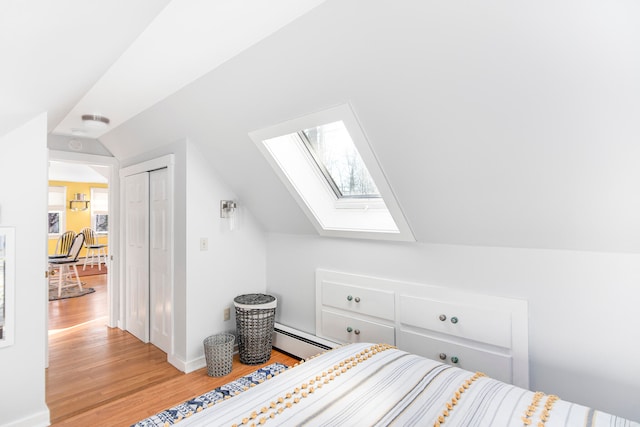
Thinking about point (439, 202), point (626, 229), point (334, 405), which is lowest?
point (334, 405)

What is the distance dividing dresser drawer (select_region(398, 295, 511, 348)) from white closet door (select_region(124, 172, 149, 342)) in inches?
102

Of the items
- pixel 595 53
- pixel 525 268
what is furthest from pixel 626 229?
pixel 595 53

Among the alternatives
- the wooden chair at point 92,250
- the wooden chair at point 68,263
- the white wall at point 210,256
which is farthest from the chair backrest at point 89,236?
the white wall at point 210,256

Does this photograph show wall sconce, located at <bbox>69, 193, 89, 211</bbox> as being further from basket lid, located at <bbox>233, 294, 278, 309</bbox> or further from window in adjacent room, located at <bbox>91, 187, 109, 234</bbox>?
basket lid, located at <bbox>233, 294, 278, 309</bbox>

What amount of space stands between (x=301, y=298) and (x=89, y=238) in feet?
24.2

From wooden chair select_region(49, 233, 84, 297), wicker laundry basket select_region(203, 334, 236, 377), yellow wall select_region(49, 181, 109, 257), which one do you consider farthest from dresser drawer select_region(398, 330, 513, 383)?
yellow wall select_region(49, 181, 109, 257)

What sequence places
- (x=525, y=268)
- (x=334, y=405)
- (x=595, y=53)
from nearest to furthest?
(x=595, y=53) < (x=334, y=405) < (x=525, y=268)

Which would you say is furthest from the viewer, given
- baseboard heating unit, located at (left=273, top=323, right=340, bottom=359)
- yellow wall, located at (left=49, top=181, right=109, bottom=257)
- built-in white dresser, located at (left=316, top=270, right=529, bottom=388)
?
yellow wall, located at (left=49, top=181, right=109, bottom=257)

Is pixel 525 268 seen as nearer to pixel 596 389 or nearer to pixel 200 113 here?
pixel 596 389

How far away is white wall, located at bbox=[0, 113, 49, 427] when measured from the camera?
1.97 meters

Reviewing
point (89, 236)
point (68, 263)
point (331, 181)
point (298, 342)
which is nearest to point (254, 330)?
point (298, 342)

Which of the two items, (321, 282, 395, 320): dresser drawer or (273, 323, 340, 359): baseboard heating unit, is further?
(273, 323, 340, 359): baseboard heating unit

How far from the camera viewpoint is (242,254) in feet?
10.3

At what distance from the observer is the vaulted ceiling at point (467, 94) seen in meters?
1.10
